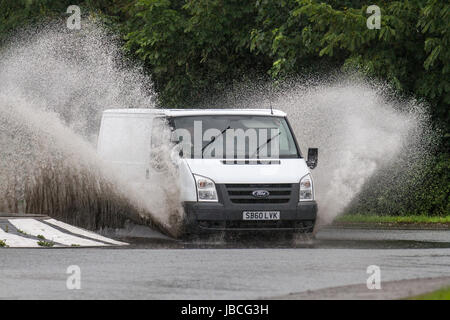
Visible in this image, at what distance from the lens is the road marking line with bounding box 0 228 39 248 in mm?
18188

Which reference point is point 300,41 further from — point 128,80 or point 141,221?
point 141,221

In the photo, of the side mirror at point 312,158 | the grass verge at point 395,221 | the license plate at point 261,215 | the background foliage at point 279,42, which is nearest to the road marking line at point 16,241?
the license plate at point 261,215

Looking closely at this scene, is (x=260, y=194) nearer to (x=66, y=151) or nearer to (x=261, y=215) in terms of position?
(x=261, y=215)

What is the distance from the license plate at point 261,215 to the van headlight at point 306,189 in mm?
518

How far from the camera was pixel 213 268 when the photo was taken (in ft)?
49.5

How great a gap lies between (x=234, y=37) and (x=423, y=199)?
7.44 meters

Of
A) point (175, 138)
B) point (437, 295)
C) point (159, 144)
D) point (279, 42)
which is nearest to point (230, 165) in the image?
point (175, 138)

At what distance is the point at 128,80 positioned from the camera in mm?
33469

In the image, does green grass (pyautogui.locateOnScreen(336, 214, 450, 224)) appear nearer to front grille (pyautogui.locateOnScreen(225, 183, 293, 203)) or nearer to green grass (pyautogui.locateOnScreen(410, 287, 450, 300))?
front grille (pyautogui.locateOnScreen(225, 183, 293, 203))

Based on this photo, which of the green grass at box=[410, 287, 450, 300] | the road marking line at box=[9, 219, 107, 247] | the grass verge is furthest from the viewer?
the grass verge

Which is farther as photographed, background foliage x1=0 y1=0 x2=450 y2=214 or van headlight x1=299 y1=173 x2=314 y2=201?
background foliage x1=0 y1=0 x2=450 y2=214

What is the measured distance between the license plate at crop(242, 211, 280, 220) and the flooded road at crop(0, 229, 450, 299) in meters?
0.54

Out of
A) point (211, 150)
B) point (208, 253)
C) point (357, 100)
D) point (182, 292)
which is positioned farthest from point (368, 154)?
point (182, 292)

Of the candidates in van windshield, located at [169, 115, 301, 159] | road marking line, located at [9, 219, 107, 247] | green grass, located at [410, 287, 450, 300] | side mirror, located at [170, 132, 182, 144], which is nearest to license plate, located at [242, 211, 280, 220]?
van windshield, located at [169, 115, 301, 159]
